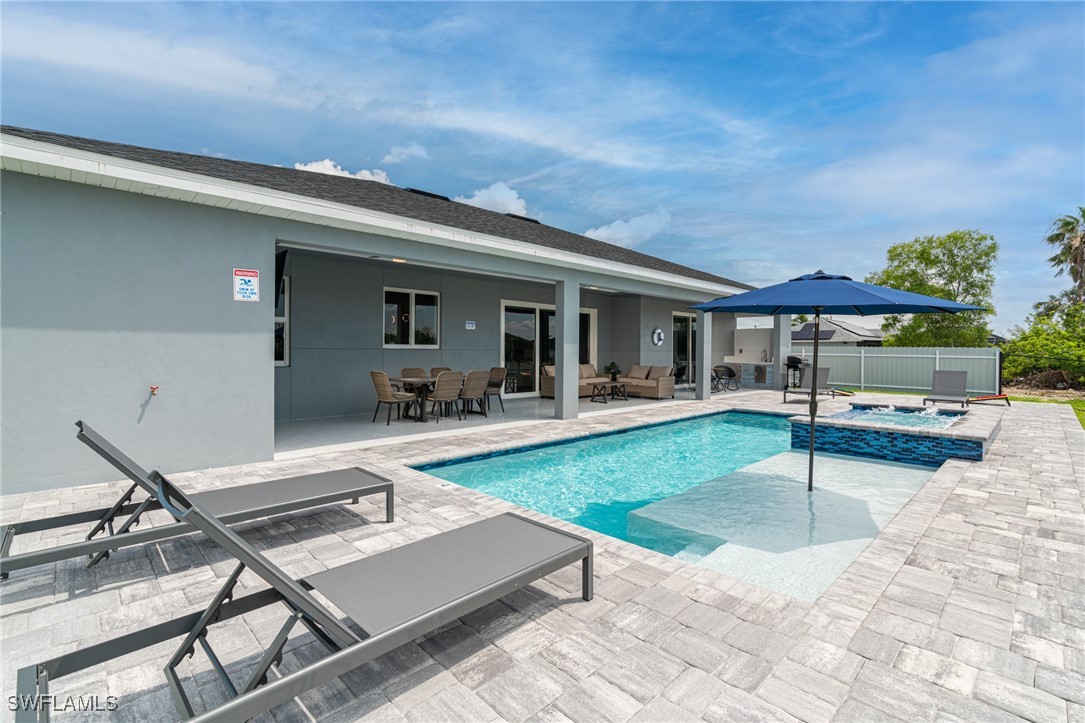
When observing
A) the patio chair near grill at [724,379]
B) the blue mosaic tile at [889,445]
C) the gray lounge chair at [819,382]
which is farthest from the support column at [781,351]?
the blue mosaic tile at [889,445]

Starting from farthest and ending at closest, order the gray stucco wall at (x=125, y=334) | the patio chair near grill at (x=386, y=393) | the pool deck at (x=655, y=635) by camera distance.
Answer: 1. the patio chair near grill at (x=386, y=393)
2. the gray stucco wall at (x=125, y=334)
3. the pool deck at (x=655, y=635)

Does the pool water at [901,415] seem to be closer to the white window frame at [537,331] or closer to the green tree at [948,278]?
the white window frame at [537,331]

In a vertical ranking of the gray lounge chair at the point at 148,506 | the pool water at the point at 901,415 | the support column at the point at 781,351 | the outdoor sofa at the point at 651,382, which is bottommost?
the pool water at the point at 901,415

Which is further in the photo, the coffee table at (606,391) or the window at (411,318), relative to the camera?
the coffee table at (606,391)

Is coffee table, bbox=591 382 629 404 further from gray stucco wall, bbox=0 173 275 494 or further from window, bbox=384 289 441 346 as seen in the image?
gray stucco wall, bbox=0 173 275 494

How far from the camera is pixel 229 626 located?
262 cm

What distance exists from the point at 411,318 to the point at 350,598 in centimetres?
943

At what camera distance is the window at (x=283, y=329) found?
945 cm

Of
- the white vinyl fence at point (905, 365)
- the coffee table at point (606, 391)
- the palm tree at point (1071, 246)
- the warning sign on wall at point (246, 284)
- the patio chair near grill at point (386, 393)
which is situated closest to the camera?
the warning sign on wall at point (246, 284)

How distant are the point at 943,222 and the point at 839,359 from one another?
40.8 feet

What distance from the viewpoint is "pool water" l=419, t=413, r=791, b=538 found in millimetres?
5688

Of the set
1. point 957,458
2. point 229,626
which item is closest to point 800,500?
point 957,458

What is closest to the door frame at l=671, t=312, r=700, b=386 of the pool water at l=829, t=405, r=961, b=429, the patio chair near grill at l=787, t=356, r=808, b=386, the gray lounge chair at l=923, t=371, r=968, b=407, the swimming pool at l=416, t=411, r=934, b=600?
the patio chair near grill at l=787, t=356, r=808, b=386

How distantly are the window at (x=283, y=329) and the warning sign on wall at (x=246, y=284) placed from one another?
3.53 m
